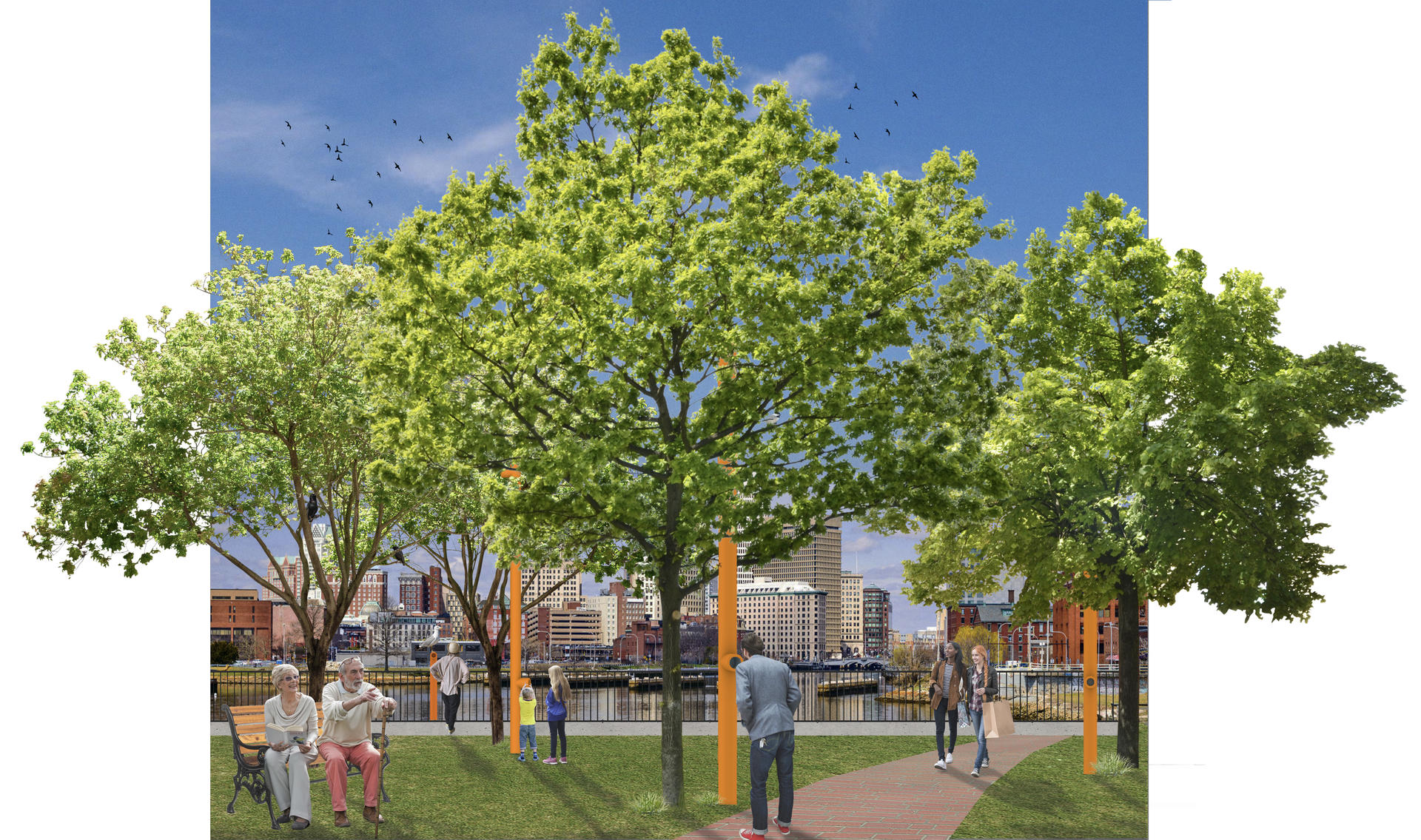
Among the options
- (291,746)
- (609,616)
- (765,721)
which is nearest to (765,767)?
(765,721)

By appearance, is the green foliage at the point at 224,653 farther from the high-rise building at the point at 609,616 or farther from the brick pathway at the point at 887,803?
the high-rise building at the point at 609,616

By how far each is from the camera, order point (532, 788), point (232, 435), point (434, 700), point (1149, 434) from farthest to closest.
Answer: point (434, 700) → point (232, 435) → point (1149, 434) → point (532, 788)

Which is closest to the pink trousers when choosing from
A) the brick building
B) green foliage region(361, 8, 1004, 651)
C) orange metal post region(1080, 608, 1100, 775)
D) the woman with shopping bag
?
green foliage region(361, 8, 1004, 651)

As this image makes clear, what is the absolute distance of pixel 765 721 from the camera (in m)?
10.9

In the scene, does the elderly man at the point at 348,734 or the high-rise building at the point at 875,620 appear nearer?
the elderly man at the point at 348,734

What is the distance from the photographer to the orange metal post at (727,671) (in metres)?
12.3

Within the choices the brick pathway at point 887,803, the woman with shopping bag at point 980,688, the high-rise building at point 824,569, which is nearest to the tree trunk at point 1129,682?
the brick pathway at point 887,803

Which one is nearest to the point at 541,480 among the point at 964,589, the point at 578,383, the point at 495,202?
the point at 578,383

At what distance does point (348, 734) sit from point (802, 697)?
6.37m

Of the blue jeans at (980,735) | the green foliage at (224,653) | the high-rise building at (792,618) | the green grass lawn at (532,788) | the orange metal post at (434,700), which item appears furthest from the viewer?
the high-rise building at (792,618)

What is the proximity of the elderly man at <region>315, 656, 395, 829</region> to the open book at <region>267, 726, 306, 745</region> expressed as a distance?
0.26 m

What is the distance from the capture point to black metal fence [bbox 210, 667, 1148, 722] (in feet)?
90.6

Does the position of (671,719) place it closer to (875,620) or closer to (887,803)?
(887,803)

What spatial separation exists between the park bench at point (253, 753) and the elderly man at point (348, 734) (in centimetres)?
10
